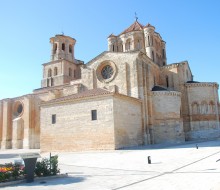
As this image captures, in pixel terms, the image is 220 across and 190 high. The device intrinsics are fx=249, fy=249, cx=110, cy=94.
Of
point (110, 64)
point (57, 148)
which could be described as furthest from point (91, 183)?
point (110, 64)

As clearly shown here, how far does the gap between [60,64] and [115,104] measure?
693 inches

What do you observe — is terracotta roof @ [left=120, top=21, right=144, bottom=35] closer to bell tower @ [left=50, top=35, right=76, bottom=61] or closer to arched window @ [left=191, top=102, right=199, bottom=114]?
bell tower @ [left=50, top=35, right=76, bottom=61]

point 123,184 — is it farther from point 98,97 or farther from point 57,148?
point 57,148

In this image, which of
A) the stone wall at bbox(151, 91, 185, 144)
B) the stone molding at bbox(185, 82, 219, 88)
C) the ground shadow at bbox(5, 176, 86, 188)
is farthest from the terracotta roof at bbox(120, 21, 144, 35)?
the ground shadow at bbox(5, 176, 86, 188)

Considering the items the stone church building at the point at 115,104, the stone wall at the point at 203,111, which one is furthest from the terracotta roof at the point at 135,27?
the stone wall at the point at 203,111

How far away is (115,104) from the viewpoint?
777 inches

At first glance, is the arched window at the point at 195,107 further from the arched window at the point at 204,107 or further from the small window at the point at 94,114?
the small window at the point at 94,114

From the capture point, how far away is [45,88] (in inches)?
1375

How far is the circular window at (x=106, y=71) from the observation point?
1035 inches

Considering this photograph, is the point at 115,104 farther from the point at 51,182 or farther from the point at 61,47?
the point at 61,47

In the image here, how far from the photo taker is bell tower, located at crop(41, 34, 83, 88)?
35.0m

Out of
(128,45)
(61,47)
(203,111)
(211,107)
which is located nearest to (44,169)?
(203,111)

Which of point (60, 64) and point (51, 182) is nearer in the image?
Answer: point (51, 182)

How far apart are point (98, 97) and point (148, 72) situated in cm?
744
